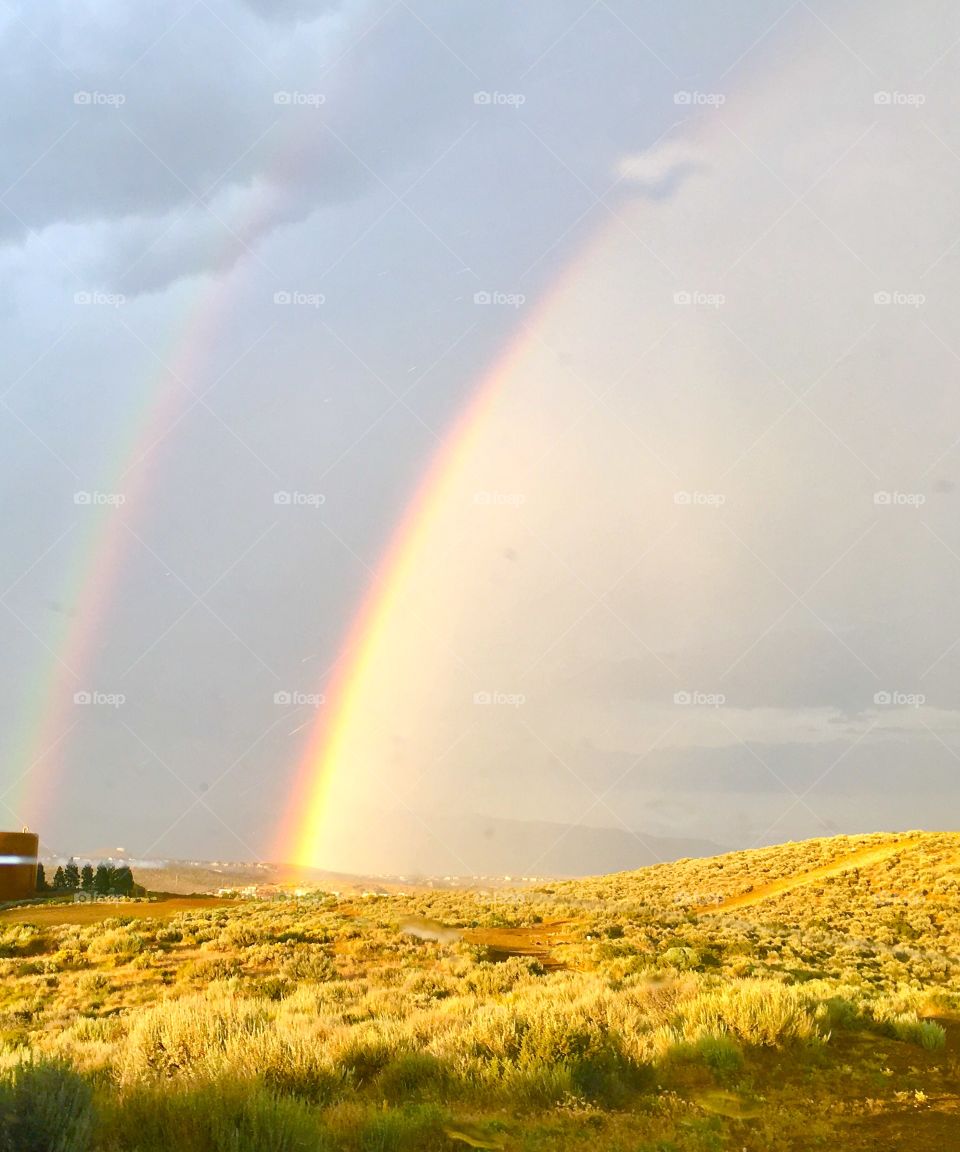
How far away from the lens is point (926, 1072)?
9977 mm

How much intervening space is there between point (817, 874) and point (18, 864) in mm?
46972

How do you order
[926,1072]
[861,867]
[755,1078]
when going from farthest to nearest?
[861,867] < [926,1072] < [755,1078]

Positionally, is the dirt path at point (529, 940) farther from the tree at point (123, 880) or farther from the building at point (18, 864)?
the tree at point (123, 880)

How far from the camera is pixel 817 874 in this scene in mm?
51125

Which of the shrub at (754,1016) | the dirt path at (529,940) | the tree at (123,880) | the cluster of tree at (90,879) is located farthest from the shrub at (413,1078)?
the tree at (123,880)

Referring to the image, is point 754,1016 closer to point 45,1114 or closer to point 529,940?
point 45,1114

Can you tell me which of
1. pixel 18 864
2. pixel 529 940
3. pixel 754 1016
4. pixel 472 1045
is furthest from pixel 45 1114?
pixel 18 864

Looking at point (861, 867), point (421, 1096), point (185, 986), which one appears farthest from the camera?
point (861, 867)

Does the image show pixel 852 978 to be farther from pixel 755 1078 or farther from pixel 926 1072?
pixel 755 1078

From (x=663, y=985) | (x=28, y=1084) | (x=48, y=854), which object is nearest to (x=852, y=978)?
(x=663, y=985)

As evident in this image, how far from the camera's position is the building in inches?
1924

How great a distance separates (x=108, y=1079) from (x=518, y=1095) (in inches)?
155

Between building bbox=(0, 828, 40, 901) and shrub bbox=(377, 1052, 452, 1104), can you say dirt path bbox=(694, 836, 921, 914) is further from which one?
building bbox=(0, 828, 40, 901)

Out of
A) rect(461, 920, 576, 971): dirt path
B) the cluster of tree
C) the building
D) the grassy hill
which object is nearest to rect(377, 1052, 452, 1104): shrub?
the grassy hill
